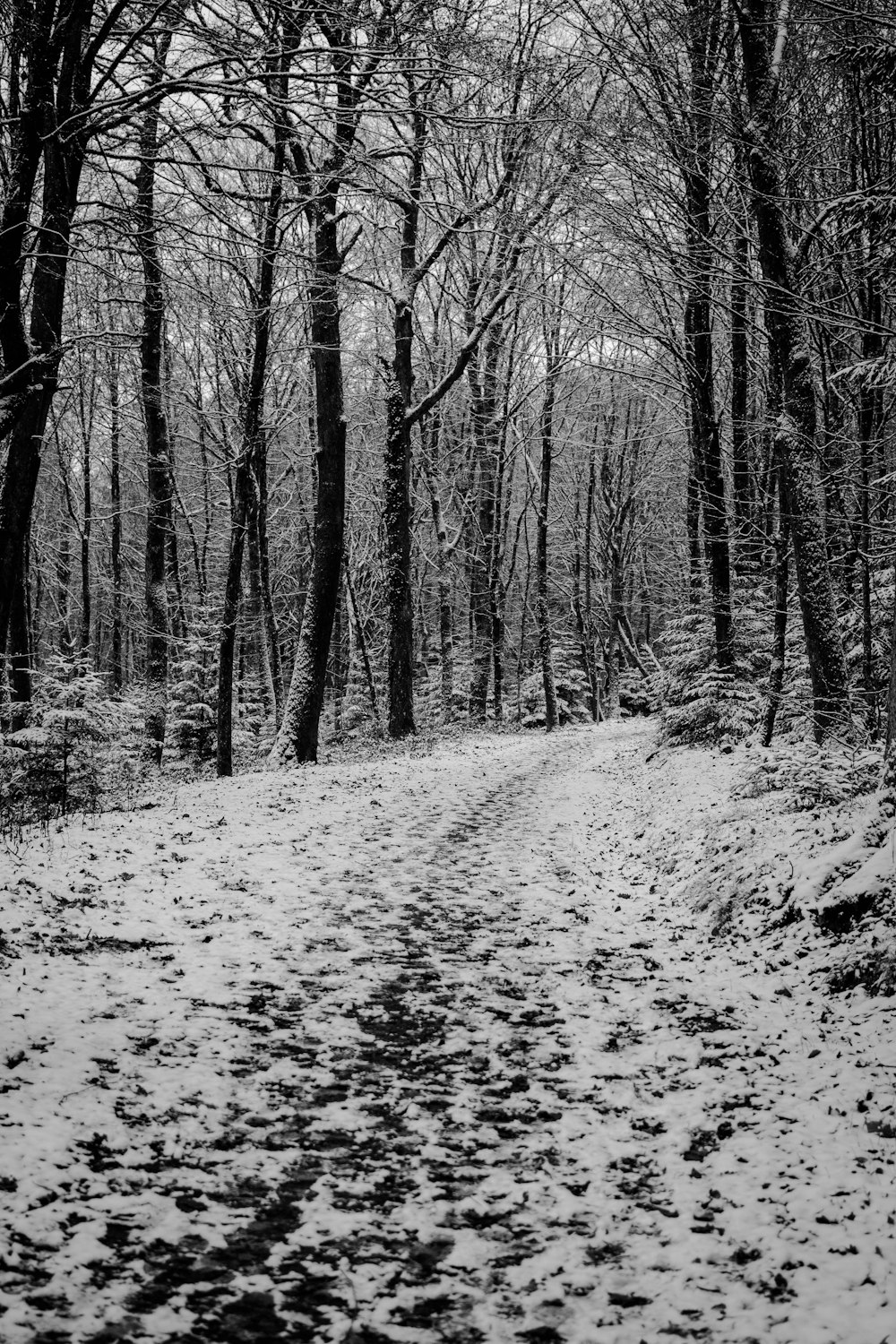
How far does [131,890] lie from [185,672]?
46.8ft

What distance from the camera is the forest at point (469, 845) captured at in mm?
2900

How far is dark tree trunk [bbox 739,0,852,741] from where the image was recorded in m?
8.71

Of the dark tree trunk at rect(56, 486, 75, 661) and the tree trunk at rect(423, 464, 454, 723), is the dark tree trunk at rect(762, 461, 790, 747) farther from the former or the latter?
the dark tree trunk at rect(56, 486, 75, 661)

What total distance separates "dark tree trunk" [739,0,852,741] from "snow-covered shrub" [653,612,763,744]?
4128 mm

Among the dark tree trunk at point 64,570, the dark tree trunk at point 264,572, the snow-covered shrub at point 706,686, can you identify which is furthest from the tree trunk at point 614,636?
the dark tree trunk at point 64,570

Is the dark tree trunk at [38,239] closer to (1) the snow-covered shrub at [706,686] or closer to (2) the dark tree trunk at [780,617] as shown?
(2) the dark tree trunk at [780,617]

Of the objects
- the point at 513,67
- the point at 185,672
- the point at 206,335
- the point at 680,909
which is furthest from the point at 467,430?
the point at 680,909

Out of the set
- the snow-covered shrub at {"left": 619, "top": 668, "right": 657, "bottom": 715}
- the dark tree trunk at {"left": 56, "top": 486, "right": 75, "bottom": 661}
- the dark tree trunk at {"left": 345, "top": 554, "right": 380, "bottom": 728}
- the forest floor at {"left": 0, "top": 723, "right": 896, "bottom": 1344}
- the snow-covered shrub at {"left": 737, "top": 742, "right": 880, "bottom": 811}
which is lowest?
the forest floor at {"left": 0, "top": 723, "right": 896, "bottom": 1344}

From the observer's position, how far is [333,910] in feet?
21.8

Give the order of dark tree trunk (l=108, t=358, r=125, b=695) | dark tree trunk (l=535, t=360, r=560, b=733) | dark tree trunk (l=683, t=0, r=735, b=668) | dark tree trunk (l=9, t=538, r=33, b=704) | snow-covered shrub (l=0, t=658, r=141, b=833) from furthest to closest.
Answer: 1. dark tree trunk (l=535, t=360, r=560, b=733)
2. dark tree trunk (l=108, t=358, r=125, b=695)
3. dark tree trunk (l=9, t=538, r=33, b=704)
4. dark tree trunk (l=683, t=0, r=735, b=668)
5. snow-covered shrub (l=0, t=658, r=141, b=833)

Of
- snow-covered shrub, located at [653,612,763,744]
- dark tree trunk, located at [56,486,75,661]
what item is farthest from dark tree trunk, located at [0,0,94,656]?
dark tree trunk, located at [56,486,75,661]

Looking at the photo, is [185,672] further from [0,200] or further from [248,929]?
[248,929]

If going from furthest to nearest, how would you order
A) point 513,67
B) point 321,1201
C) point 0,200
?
1. point 513,67
2. point 0,200
3. point 321,1201

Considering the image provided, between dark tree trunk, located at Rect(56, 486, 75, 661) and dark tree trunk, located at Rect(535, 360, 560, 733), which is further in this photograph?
dark tree trunk, located at Rect(56, 486, 75, 661)
